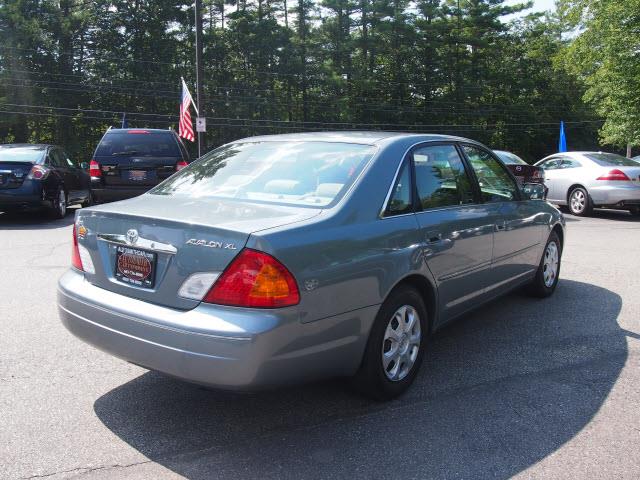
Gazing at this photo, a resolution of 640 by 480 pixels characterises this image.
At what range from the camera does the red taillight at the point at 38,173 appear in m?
10.9

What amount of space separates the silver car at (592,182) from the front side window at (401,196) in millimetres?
10809

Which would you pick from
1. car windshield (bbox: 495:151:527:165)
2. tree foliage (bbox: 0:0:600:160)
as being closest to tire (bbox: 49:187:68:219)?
car windshield (bbox: 495:151:527:165)

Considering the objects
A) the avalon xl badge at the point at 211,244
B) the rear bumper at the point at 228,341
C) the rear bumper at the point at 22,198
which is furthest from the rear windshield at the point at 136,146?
the avalon xl badge at the point at 211,244

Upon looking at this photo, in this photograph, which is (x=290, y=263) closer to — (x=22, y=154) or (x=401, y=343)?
(x=401, y=343)

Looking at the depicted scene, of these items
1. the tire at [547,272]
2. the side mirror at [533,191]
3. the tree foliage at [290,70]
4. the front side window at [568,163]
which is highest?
the tree foliage at [290,70]

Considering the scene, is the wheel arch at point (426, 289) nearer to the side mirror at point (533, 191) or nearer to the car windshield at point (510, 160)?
the side mirror at point (533, 191)

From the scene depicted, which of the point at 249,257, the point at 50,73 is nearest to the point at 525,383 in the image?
the point at 249,257

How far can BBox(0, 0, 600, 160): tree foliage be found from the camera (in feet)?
136

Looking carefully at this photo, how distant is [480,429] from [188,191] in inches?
89.1

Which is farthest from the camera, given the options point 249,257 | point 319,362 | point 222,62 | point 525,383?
point 222,62

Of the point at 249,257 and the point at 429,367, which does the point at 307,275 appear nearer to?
the point at 249,257

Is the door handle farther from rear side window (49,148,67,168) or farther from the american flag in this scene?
the american flag

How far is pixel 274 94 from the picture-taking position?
1909 inches

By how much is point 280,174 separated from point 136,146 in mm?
8159
